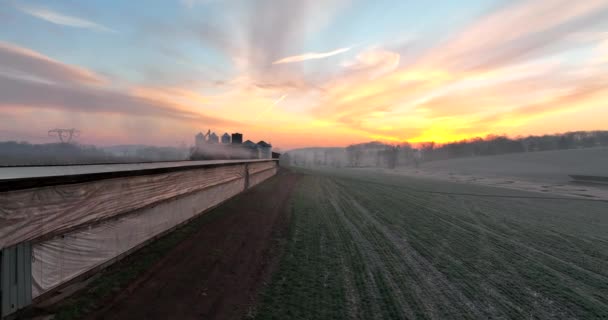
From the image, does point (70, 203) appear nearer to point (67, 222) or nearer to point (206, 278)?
point (67, 222)

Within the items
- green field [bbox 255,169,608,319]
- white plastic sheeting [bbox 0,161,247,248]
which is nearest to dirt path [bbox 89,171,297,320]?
green field [bbox 255,169,608,319]

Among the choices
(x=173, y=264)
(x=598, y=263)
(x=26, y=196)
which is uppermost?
(x=26, y=196)

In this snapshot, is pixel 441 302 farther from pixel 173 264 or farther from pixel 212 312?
pixel 173 264

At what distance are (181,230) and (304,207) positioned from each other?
5.61 m

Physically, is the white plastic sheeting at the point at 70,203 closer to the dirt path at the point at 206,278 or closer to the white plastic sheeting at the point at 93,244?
the white plastic sheeting at the point at 93,244

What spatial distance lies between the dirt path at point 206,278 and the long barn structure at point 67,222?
864mm

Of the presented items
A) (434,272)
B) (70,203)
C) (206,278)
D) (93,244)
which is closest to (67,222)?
(70,203)

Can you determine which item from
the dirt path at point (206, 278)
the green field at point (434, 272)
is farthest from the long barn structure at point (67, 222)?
the green field at point (434, 272)

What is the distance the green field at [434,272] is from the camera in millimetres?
3906

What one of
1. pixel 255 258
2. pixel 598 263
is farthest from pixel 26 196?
pixel 598 263

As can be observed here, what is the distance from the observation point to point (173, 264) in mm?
5125

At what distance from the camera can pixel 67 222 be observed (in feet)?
13.5

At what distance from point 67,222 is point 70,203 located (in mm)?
263

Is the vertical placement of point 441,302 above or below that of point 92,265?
below
